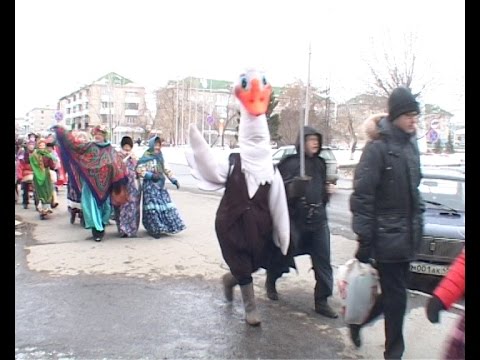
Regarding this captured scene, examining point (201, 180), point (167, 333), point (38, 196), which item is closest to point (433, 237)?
point (201, 180)

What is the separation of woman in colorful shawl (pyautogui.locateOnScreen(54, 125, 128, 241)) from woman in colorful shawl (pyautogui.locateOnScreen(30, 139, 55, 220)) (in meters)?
2.84

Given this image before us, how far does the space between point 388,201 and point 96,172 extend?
5516 millimetres

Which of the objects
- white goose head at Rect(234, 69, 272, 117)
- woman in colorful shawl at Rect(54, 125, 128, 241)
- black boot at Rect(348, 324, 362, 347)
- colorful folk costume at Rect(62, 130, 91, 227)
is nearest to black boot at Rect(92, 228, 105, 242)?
woman in colorful shawl at Rect(54, 125, 128, 241)

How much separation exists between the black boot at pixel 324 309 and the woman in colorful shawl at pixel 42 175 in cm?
749

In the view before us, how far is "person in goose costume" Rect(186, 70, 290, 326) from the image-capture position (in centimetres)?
439

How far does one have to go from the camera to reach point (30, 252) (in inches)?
283

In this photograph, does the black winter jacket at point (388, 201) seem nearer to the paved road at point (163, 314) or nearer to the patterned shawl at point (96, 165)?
the paved road at point (163, 314)

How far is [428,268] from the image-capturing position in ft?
18.5

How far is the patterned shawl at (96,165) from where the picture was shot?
311 inches

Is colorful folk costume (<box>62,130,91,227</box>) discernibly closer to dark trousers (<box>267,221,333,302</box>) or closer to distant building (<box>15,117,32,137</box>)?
distant building (<box>15,117,32,137</box>)

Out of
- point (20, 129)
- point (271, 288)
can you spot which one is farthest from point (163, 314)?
point (20, 129)

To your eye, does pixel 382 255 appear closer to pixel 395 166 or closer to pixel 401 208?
pixel 401 208

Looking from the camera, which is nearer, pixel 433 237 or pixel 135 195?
pixel 433 237
